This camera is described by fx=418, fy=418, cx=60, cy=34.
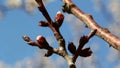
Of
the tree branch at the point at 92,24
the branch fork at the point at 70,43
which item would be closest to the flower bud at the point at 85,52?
the branch fork at the point at 70,43

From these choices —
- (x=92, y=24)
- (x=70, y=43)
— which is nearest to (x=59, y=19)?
(x=70, y=43)

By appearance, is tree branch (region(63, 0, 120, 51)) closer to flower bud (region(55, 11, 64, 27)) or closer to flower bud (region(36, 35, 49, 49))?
flower bud (region(55, 11, 64, 27))

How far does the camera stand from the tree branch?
1805 mm

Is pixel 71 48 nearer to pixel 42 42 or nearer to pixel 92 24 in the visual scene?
pixel 42 42

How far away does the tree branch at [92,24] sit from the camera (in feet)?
5.92

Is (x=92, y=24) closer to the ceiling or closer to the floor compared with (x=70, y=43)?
closer to the ceiling

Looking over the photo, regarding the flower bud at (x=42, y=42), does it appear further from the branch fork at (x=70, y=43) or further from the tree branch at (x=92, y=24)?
the tree branch at (x=92, y=24)

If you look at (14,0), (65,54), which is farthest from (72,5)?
(14,0)

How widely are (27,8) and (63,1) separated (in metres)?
5.59

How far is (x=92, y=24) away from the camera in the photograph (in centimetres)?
194

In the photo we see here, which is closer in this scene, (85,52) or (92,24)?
(85,52)

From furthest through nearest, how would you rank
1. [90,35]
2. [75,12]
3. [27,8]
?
[27,8], [75,12], [90,35]

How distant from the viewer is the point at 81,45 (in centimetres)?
162

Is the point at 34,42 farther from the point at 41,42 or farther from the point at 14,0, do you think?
the point at 14,0
